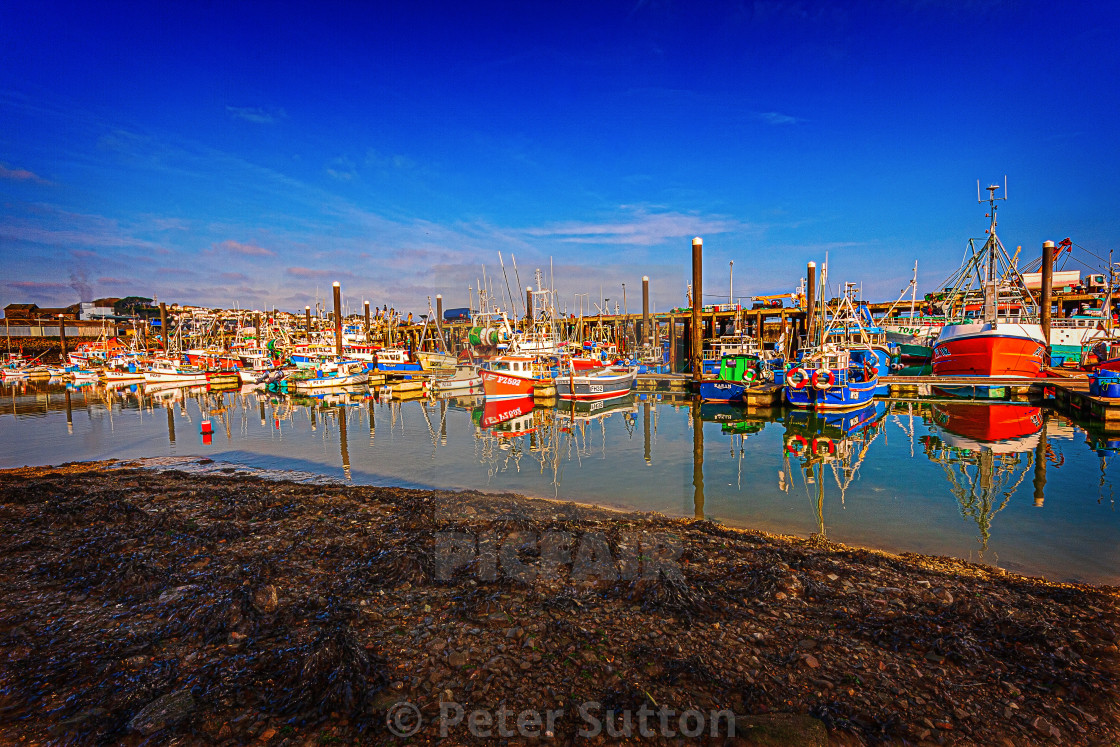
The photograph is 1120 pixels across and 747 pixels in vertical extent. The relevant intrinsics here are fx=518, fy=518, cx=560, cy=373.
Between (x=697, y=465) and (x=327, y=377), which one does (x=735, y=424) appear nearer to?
(x=697, y=465)

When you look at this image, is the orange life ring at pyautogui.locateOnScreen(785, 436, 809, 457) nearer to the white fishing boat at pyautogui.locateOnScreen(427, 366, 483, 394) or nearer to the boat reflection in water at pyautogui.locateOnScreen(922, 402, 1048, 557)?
the boat reflection in water at pyautogui.locateOnScreen(922, 402, 1048, 557)

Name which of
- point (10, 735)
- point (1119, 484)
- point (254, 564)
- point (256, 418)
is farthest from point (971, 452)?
point (256, 418)

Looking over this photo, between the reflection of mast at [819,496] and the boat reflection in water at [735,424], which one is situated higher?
the reflection of mast at [819,496]

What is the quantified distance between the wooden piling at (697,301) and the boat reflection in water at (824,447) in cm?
897

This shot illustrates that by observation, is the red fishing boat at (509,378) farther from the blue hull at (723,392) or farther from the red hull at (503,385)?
the blue hull at (723,392)

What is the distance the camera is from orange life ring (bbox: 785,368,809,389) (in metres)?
26.3

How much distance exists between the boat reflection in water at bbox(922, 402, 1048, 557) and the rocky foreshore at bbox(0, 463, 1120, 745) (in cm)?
432

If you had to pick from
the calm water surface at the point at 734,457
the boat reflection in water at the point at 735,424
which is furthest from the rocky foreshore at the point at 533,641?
the boat reflection in water at the point at 735,424

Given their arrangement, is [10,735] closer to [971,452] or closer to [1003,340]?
[971,452]

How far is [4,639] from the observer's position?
5.49 m

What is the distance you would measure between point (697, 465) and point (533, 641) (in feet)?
36.8

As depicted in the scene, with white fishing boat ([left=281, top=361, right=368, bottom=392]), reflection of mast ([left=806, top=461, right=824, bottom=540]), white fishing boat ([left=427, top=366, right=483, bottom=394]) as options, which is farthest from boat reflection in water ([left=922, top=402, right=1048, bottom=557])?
white fishing boat ([left=281, top=361, right=368, bottom=392])

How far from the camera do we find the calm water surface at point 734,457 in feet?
32.6

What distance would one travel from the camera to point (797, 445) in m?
18.6
